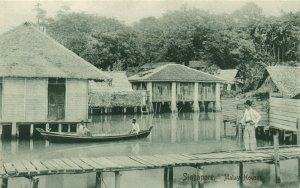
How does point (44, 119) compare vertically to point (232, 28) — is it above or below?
below

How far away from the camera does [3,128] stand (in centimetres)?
2150

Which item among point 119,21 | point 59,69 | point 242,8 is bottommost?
point 59,69

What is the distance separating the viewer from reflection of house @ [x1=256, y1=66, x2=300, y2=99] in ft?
88.6

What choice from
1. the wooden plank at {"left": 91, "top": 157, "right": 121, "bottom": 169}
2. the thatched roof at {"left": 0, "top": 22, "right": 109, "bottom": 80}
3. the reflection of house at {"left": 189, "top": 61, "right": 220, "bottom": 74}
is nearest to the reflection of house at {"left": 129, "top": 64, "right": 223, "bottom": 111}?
the reflection of house at {"left": 189, "top": 61, "right": 220, "bottom": 74}

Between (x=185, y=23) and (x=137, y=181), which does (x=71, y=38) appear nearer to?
(x=185, y=23)

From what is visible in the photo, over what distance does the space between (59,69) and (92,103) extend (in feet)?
43.7

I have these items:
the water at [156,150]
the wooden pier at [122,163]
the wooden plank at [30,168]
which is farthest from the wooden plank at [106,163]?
the wooden plank at [30,168]

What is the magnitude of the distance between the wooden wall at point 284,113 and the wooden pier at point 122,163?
4.95 meters

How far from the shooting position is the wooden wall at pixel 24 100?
66.9 ft

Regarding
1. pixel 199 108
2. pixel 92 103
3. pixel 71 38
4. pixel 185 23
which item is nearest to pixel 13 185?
pixel 92 103

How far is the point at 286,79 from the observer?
27.6m

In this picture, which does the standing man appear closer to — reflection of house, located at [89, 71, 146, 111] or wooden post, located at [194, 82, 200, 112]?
reflection of house, located at [89, 71, 146, 111]

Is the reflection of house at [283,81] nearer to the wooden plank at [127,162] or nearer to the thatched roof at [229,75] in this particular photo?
the wooden plank at [127,162]

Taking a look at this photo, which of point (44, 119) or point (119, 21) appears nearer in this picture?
point (44, 119)
